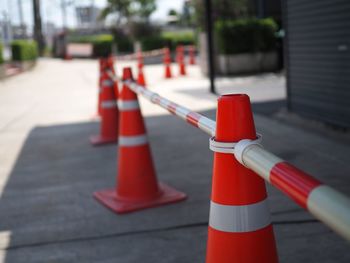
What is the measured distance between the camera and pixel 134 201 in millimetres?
4465

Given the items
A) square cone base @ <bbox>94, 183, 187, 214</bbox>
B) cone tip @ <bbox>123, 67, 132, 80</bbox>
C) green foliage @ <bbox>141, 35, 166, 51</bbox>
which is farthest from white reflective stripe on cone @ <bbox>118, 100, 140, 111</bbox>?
green foliage @ <bbox>141, 35, 166, 51</bbox>

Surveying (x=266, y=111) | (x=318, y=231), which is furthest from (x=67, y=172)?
(x=266, y=111)

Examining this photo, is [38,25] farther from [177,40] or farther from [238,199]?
[238,199]

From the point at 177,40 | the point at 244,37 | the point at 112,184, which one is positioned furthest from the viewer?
the point at 177,40

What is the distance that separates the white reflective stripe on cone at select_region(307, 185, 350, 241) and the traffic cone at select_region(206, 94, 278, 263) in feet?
2.41

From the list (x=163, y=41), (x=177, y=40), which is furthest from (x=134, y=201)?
(x=177, y=40)

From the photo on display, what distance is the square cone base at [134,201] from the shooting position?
4344mm

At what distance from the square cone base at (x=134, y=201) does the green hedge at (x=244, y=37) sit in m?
13.5

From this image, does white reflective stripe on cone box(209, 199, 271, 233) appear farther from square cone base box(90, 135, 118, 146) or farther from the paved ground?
square cone base box(90, 135, 118, 146)

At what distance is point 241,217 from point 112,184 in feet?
10.3

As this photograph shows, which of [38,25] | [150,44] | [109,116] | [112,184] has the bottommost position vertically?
[112,184]

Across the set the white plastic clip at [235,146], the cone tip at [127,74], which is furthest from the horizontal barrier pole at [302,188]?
the cone tip at [127,74]

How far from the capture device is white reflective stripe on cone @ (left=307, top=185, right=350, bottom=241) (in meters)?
1.40

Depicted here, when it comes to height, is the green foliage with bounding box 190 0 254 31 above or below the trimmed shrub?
above
